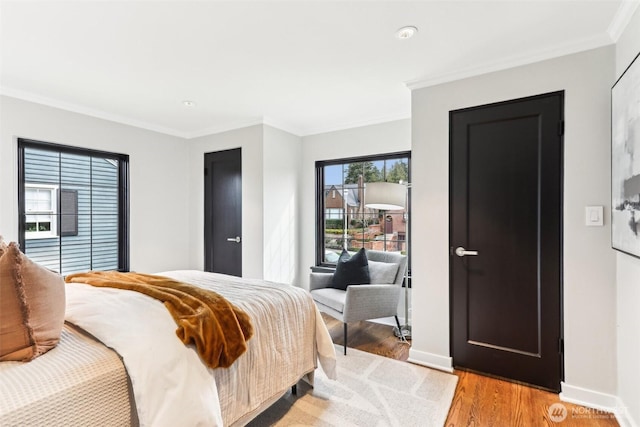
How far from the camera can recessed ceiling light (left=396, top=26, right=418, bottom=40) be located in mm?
1938

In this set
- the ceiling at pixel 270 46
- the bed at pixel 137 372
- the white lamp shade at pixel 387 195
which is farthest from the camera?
the white lamp shade at pixel 387 195

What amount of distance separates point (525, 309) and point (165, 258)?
4064mm

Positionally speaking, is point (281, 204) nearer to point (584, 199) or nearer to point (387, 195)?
point (387, 195)

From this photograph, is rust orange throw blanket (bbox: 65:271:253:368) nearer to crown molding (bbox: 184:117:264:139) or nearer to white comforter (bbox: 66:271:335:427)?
white comforter (bbox: 66:271:335:427)

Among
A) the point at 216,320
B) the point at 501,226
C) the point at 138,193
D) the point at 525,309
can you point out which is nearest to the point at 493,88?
the point at 501,226

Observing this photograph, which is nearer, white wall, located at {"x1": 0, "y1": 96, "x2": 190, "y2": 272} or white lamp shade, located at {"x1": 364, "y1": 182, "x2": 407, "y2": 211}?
white wall, located at {"x1": 0, "y1": 96, "x2": 190, "y2": 272}

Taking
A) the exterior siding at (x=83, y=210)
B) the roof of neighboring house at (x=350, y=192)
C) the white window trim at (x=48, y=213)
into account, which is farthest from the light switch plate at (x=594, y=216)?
the white window trim at (x=48, y=213)

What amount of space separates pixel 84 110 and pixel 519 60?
4.16 metres

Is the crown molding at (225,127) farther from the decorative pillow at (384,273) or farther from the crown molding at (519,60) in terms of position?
the decorative pillow at (384,273)

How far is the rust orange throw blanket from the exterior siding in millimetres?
2058

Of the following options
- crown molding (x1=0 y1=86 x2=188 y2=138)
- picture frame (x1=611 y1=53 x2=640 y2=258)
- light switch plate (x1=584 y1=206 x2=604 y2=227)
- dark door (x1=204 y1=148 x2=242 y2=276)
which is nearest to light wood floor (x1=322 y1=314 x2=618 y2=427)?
picture frame (x1=611 y1=53 x2=640 y2=258)

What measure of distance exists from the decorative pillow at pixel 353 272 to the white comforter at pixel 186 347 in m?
1.09

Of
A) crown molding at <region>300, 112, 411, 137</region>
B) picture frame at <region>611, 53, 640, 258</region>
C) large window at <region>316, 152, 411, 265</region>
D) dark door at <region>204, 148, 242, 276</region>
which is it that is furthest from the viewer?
dark door at <region>204, 148, 242, 276</region>

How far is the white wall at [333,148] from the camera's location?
3635 mm
